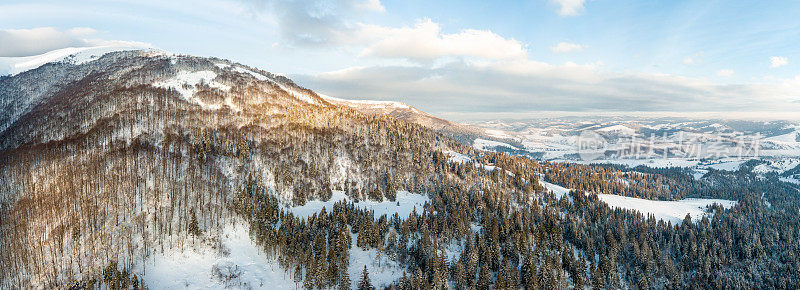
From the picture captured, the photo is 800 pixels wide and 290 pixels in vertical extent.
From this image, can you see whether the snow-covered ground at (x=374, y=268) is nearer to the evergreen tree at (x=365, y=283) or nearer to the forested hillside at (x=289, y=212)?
the forested hillside at (x=289, y=212)

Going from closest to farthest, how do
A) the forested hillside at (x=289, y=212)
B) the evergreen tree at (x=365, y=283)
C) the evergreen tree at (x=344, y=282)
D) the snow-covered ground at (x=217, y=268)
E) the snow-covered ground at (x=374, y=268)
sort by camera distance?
the snow-covered ground at (x=217, y=268), the evergreen tree at (x=344, y=282), the evergreen tree at (x=365, y=283), the forested hillside at (x=289, y=212), the snow-covered ground at (x=374, y=268)

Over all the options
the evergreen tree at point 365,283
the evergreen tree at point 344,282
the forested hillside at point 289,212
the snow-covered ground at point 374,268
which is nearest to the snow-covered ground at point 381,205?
the forested hillside at point 289,212

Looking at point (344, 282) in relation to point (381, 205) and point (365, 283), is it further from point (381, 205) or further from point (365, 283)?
point (381, 205)

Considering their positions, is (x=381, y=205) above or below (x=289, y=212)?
below

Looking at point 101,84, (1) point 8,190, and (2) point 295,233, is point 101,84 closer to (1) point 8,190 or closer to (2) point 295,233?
(1) point 8,190

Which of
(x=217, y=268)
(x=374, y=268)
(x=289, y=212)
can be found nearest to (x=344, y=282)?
(x=374, y=268)

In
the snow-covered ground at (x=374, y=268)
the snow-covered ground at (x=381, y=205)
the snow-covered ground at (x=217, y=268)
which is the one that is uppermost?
the snow-covered ground at (x=381, y=205)

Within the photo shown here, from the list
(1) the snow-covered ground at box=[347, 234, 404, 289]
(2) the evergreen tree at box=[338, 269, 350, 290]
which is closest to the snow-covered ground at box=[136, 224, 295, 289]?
(2) the evergreen tree at box=[338, 269, 350, 290]
